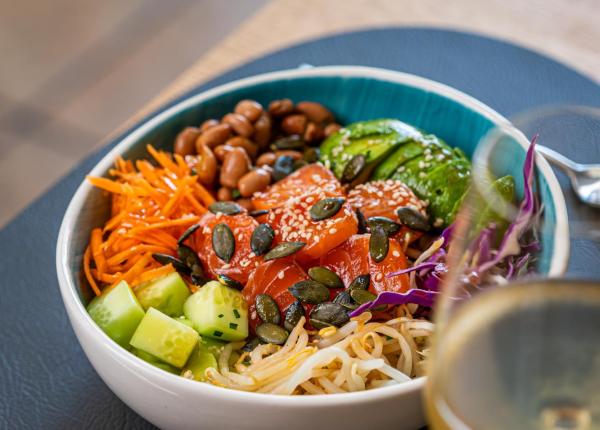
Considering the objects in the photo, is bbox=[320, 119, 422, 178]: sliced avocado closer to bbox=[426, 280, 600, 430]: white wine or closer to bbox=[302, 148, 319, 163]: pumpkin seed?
bbox=[302, 148, 319, 163]: pumpkin seed

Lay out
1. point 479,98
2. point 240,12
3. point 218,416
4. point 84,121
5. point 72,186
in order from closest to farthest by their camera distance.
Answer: point 218,416, point 72,186, point 479,98, point 84,121, point 240,12

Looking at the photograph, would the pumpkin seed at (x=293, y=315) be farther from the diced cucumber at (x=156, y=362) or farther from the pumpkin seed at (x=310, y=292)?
the diced cucumber at (x=156, y=362)

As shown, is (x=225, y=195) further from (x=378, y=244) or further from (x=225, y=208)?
(x=378, y=244)

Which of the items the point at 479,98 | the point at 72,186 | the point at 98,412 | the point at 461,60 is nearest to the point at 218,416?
the point at 98,412

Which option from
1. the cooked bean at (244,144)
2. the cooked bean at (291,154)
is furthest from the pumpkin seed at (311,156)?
the cooked bean at (244,144)

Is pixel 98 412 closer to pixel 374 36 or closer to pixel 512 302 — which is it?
pixel 512 302
